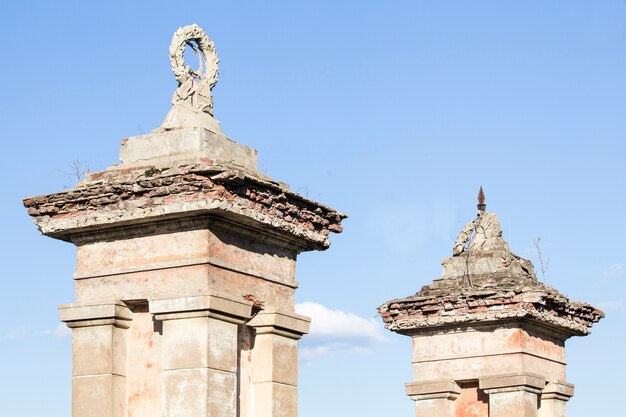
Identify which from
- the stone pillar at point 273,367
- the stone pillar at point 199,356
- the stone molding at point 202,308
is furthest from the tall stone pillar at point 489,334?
the stone pillar at point 199,356

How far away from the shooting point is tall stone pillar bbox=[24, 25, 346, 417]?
12.2 metres

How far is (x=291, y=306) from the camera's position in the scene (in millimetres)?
13453

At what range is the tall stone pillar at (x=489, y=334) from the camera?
1820cm

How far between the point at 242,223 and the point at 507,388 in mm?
6805

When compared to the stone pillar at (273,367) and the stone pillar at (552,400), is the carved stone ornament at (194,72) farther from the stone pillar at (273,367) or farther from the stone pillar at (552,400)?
the stone pillar at (552,400)

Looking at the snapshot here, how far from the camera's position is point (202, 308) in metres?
12.1

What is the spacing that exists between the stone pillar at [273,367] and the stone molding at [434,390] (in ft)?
19.3

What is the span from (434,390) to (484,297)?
148 centimetres

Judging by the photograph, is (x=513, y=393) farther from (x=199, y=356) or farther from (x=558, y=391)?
(x=199, y=356)

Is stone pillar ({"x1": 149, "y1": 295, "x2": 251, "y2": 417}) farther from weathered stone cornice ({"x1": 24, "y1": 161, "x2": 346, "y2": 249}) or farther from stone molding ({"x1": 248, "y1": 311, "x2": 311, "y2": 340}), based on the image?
weathered stone cornice ({"x1": 24, "y1": 161, "x2": 346, "y2": 249})

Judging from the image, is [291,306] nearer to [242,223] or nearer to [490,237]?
[242,223]

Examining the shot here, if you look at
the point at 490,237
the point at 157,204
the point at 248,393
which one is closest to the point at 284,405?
the point at 248,393

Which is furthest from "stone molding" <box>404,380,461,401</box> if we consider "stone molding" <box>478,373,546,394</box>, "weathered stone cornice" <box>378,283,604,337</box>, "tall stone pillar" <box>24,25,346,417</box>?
"tall stone pillar" <box>24,25,346,417</box>

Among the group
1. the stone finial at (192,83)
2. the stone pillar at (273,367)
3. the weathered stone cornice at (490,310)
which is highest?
the stone finial at (192,83)
